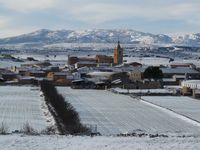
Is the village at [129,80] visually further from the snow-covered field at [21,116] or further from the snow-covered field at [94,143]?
the snow-covered field at [94,143]

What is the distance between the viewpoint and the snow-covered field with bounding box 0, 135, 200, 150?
999cm

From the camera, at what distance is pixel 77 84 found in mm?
56312

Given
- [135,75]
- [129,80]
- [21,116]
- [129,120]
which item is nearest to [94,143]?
[21,116]

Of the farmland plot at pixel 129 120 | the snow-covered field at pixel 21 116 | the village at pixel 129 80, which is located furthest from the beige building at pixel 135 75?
the snow-covered field at pixel 21 116

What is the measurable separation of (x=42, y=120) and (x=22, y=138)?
10568mm

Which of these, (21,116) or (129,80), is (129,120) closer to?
(21,116)

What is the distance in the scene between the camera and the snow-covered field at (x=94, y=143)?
9.99 meters

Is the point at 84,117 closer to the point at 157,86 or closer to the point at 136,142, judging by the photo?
the point at 136,142

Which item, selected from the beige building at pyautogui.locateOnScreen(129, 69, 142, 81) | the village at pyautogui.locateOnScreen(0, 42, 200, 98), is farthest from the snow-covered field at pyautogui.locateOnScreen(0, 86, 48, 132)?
the beige building at pyautogui.locateOnScreen(129, 69, 142, 81)

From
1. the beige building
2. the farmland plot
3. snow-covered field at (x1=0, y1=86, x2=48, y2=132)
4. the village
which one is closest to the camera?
snow-covered field at (x1=0, y1=86, x2=48, y2=132)

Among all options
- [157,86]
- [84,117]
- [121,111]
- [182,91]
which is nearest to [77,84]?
[157,86]

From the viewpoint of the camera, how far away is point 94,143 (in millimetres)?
10500

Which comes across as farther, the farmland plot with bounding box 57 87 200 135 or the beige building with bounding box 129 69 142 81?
the beige building with bounding box 129 69 142 81

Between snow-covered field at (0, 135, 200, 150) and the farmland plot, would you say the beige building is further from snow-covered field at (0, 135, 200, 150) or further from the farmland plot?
snow-covered field at (0, 135, 200, 150)
